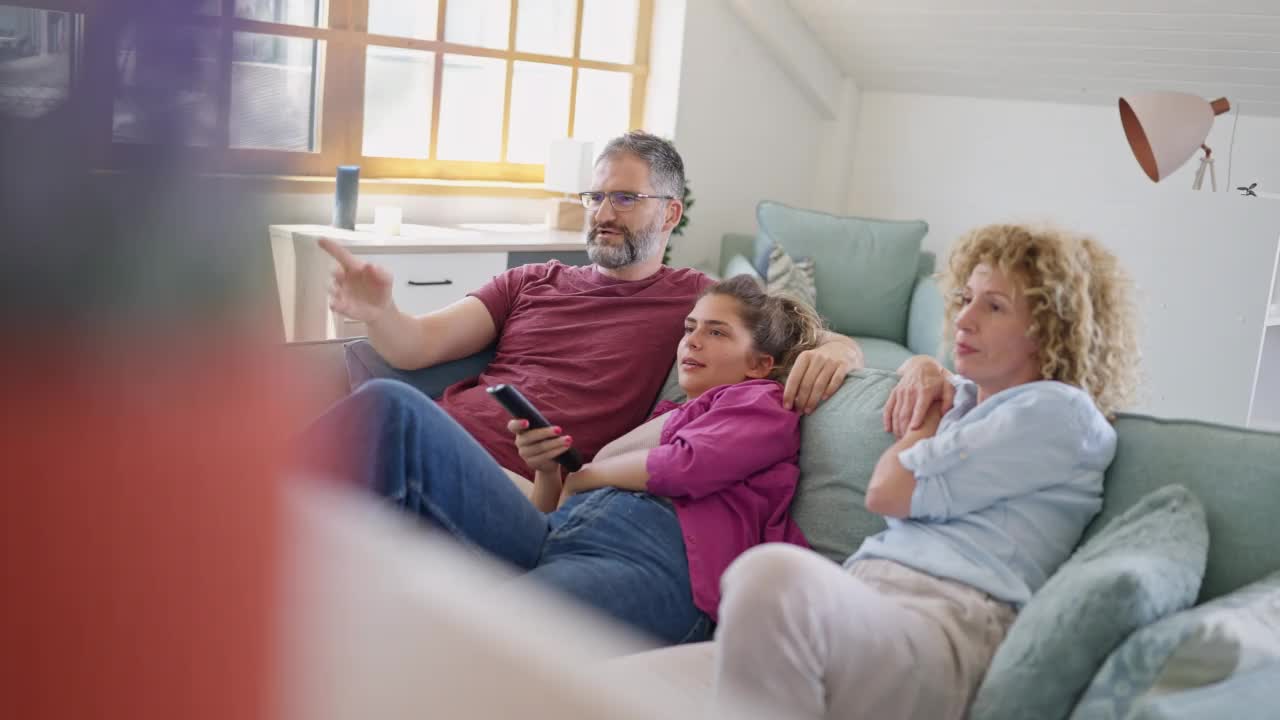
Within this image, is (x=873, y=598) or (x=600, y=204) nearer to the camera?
(x=873, y=598)

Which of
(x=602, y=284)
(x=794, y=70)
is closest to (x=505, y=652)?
(x=602, y=284)

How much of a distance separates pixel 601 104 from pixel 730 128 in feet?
1.84

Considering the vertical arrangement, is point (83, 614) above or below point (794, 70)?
below

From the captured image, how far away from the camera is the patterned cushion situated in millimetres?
4387

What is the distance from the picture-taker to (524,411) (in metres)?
1.97

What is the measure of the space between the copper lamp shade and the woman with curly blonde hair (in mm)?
1930

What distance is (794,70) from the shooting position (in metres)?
5.32

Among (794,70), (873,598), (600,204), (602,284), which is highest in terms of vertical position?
(794,70)

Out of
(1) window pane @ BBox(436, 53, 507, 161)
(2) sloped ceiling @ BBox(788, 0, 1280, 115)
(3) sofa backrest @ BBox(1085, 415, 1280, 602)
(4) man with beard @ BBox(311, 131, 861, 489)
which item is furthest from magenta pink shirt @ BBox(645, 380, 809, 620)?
(2) sloped ceiling @ BBox(788, 0, 1280, 115)

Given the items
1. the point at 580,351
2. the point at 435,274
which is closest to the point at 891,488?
the point at 580,351

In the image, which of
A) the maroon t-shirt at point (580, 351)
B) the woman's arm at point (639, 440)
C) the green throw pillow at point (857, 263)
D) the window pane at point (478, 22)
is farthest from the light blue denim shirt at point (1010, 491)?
the window pane at point (478, 22)

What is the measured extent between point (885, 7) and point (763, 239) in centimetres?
118

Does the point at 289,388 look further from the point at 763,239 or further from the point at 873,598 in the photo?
the point at 763,239

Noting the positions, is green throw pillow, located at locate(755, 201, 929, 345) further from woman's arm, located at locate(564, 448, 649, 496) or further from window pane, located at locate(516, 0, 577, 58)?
woman's arm, located at locate(564, 448, 649, 496)
